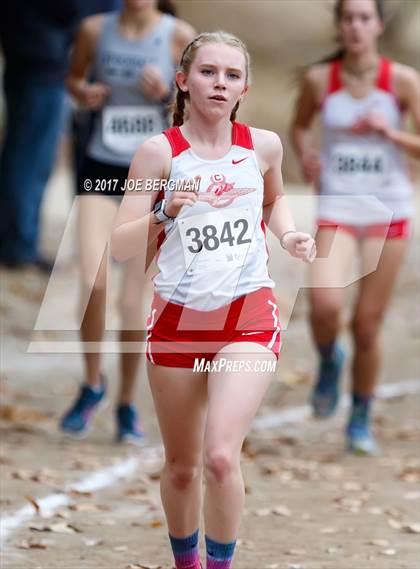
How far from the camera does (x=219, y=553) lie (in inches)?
145

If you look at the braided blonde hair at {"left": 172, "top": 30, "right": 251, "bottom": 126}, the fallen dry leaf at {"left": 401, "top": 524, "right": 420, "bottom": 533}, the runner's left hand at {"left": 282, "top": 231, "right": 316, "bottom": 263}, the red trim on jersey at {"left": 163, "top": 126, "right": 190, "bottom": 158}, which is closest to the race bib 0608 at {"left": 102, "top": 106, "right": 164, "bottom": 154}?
the fallen dry leaf at {"left": 401, "top": 524, "right": 420, "bottom": 533}

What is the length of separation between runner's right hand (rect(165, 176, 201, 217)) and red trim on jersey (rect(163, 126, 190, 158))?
21 centimetres

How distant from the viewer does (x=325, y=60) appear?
20.7 feet

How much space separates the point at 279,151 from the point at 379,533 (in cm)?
165

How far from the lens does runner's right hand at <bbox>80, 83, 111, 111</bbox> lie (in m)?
6.22

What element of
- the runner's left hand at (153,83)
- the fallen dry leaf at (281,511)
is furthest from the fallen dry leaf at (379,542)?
the runner's left hand at (153,83)

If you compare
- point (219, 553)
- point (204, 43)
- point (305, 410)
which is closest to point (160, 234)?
point (204, 43)

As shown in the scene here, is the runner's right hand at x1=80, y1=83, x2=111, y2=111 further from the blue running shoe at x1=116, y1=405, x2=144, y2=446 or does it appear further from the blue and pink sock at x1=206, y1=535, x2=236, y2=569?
the blue and pink sock at x1=206, y1=535, x2=236, y2=569

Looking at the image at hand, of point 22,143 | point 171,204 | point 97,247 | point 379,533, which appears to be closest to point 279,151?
point 171,204

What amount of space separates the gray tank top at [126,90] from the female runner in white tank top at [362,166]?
2.25 ft

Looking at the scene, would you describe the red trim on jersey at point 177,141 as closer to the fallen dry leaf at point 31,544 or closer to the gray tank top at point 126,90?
the fallen dry leaf at point 31,544

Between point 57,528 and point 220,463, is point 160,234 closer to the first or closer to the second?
point 220,463

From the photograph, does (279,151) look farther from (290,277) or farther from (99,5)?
(290,277)

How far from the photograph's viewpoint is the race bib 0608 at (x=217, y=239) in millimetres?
3695
